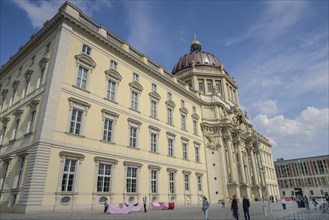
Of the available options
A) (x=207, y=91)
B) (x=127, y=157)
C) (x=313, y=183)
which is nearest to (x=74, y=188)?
(x=127, y=157)

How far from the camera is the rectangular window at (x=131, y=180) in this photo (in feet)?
74.5

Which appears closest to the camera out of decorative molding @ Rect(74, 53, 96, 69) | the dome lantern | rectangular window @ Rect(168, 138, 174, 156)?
decorative molding @ Rect(74, 53, 96, 69)

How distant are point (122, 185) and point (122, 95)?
31.3 ft

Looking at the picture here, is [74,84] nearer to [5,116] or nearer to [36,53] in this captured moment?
[36,53]

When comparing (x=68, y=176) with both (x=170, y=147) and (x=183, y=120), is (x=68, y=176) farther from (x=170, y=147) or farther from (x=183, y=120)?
(x=183, y=120)

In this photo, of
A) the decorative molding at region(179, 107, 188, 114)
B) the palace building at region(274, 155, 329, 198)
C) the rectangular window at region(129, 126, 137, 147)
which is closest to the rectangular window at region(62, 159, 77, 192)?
the rectangular window at region(129, 126, 137, 147)

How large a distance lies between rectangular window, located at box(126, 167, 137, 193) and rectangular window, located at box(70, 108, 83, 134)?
6.69 meters

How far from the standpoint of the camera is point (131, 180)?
2319 cm

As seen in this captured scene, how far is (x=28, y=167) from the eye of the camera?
16.7 meters

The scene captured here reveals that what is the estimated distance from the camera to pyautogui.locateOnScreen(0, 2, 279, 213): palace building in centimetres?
1769

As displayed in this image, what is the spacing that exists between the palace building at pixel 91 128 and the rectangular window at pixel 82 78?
95 mm

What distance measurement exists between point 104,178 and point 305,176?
295 ft

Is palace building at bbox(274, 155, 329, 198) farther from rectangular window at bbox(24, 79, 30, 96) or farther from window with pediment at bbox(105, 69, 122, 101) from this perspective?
rectangular window at bbox(24, 79, 30, 96)

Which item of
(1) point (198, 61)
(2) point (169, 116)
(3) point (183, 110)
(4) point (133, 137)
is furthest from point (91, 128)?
(1) point (198, 61)
